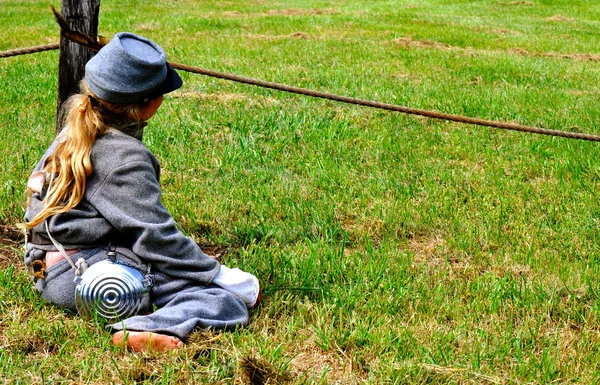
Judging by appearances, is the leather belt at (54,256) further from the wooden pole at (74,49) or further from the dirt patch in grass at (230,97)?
the dirt patch in grass at (230,97)

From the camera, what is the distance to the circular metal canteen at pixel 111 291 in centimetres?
274

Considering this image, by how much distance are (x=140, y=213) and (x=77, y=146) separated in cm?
35

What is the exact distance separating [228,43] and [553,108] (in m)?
4.66

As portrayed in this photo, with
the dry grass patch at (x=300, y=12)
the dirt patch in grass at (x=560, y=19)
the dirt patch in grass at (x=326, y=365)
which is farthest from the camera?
the dirt patch in grass at (x=560, y=19)

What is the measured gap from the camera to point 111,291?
275 centimetres

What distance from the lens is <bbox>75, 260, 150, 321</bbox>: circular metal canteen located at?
8.98 feet

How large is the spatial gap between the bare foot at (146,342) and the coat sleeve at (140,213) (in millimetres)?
297

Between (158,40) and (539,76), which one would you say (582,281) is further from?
(158,40)

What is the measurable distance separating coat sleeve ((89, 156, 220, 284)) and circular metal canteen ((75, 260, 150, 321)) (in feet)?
0.35

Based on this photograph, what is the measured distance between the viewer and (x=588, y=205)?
14.8 feet

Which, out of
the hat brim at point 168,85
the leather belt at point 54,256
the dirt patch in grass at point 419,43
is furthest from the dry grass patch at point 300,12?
the leather belt at point 54,256

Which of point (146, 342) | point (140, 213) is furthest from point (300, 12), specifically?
point (146, 342)

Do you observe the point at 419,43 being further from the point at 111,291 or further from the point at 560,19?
the point at 111,291

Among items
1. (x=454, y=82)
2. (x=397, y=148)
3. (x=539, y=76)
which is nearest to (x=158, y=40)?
(x=454, y=82)
